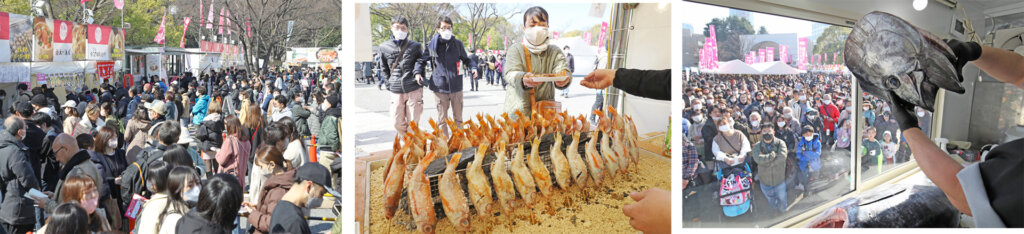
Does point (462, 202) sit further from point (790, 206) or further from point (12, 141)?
point (12, 141)

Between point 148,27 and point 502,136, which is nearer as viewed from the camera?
point 502,136

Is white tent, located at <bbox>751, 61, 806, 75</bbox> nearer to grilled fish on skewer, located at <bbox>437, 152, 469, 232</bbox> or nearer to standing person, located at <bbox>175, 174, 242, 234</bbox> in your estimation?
grilled fish on skewer, located at <bbox>437, 152, 469, 232</bbox>

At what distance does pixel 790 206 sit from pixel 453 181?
1.51 metres

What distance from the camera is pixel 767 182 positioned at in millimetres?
2297

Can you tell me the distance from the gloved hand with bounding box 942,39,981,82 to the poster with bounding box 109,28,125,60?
31.2 ft

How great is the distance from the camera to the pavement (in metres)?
1.99

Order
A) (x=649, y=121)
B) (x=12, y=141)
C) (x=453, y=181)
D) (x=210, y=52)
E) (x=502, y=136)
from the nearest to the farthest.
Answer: (x=453, y=181) < (x=502, y=136) < (x=649, y=121) < (x=12, y=141) < (x=210, y=52)

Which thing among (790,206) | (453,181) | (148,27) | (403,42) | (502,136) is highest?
(148,27)

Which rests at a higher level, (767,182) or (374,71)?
(374,71)

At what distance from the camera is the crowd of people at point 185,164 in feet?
7.26

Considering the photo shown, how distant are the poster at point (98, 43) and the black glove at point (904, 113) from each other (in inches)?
352

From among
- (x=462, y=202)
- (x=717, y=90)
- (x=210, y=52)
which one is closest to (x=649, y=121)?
(x=717, y=90)

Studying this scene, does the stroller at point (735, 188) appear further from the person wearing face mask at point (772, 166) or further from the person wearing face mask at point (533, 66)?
the person wearing face mask at point (533, 66)

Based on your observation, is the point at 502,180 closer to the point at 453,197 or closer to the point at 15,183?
the point at 453,197
